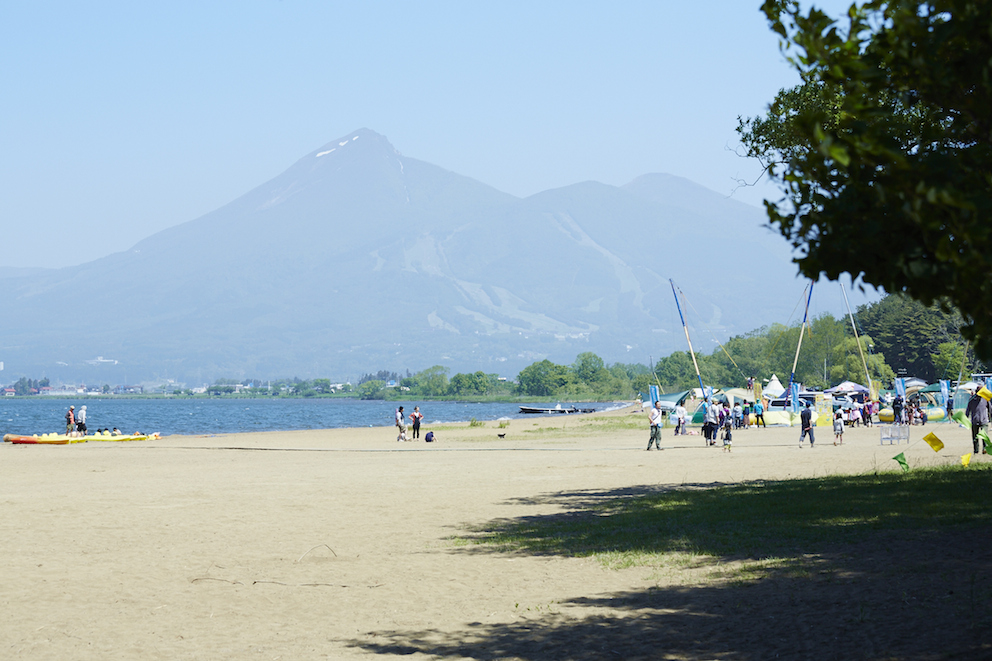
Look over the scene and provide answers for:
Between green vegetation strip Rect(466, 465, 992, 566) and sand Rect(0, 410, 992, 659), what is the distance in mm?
689

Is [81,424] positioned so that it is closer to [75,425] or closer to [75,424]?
[75,424]

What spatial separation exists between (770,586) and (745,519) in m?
5.25

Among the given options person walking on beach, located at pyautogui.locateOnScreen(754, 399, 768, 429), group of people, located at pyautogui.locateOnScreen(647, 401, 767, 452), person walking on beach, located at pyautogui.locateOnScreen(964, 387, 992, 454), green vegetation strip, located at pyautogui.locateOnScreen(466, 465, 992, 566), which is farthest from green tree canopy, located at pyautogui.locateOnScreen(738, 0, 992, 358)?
person walking on beach, located at pyautogui.locateOnScreen(754, 399, 768, 429)

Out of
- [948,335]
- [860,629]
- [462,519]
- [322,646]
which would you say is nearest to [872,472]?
[462,519]

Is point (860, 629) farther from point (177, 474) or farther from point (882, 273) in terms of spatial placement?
point (177, 474)

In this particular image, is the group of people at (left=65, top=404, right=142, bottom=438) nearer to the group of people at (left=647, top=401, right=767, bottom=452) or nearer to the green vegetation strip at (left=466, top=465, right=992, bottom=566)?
the group of people at (left=647, top=401, right=767, bottom=452)

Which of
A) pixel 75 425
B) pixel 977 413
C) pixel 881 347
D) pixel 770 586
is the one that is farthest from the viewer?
pixel 881 347

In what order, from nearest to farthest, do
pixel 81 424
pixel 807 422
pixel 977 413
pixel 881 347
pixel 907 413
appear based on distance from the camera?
pixel 977 413
pixel 807 422
pixel 907 413
pixel 81 424
pixel 881 347

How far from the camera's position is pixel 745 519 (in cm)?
1555

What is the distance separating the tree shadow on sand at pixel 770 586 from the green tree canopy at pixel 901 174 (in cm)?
351

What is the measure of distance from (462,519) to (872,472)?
36.2 feet

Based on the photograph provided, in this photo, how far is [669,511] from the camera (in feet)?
56.2

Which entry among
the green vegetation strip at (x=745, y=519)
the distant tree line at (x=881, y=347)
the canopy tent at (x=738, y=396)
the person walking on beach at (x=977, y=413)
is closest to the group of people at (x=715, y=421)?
the canopy tent at (x=738, y=396)

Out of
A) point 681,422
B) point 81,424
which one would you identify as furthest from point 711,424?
point 81,424
